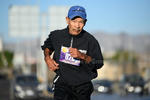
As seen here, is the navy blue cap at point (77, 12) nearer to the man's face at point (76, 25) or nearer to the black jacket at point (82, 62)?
the man's face at point (76, 25)

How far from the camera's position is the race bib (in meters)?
4.23

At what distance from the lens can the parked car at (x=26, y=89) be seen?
74.6 feet

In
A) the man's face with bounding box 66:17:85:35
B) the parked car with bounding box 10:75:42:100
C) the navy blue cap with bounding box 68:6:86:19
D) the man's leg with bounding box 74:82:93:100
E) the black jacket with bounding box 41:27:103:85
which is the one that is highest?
the navy blue cap with bounding box 68:6:86:19

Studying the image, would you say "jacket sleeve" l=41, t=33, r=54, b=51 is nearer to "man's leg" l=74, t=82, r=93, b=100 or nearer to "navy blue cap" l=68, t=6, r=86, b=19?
"navy blue cap" l=68, t=6, r=86, b=19

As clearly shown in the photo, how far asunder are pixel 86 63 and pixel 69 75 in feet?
0.65

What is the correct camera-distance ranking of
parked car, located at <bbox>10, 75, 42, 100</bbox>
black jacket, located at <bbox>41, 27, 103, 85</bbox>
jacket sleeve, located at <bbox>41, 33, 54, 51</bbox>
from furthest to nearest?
parked car, located at <bbox>10, 75, 42, 100</bbox> → jacket sleeve, located at <bbox>41, 33, 54, 51</bbox> → black jacket, located at <bbox>41, 27, 103, 85</bbox>

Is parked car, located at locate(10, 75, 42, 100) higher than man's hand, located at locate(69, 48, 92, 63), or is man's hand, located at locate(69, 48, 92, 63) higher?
man's hand, located at locate(69, 48, 92, 63)

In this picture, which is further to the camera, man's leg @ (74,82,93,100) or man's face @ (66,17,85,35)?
man's leg @ (74,82,93,100)

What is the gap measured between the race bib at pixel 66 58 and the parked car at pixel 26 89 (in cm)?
1861

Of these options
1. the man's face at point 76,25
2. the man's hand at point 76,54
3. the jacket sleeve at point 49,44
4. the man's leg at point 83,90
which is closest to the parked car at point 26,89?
the jacket sleeve at point 49,44

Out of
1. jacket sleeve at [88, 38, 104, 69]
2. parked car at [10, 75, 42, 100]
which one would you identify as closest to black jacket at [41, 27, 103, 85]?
jacket sleeve at [88, 38, 104, 69]

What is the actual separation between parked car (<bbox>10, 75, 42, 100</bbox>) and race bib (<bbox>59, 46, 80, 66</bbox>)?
1861cm

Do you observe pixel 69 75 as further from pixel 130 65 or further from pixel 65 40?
pixel 130 65

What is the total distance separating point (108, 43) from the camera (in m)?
112
